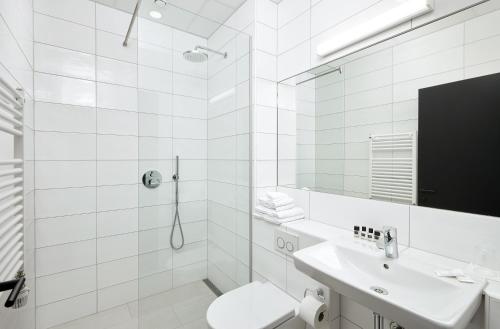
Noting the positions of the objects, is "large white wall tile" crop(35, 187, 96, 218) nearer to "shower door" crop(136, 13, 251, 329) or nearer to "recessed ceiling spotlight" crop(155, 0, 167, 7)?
"shower door" crop(136, 13, 251, 329)

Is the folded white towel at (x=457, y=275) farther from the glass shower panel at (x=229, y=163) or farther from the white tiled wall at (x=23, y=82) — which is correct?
the white tiled wall at (x=23, y=82)

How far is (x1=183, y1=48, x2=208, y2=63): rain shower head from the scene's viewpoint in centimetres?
188

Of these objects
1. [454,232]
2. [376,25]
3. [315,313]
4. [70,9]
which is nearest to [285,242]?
[315,313]

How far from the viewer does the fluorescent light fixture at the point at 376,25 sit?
115 centimetres

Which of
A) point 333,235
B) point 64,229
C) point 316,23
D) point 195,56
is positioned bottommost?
point 64,229

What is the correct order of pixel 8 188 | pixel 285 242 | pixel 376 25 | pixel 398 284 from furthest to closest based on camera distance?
pixel 285 242 < pixel 376 25 < pixel 8 188 < pixel 398 284

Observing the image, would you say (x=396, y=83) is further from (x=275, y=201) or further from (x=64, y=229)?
(x=64, y=229)

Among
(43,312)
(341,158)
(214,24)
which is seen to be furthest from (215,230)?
(214,24)

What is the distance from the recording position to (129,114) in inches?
84.0

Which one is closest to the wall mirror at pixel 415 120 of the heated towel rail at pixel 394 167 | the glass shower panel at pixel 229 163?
the heated towel rail at pixel 394 167

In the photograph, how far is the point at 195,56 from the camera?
1.91 m

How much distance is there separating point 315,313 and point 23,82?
2.22 m

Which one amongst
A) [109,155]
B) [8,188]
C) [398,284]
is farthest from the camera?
[109,155]

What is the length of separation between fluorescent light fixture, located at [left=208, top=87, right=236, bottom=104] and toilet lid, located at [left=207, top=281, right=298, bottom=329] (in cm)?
148
